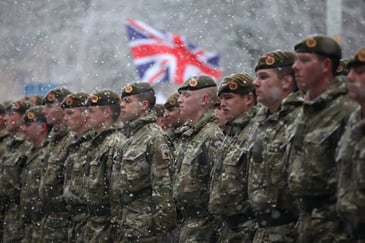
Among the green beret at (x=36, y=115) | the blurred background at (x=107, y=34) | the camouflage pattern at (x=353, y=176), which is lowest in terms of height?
the camouflage pattern at (x=353, y=176)

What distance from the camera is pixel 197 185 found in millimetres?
8039

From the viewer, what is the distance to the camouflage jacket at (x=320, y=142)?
574cm

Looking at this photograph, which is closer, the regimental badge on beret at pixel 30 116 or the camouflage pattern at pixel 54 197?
the camouflage pattern at pixel 54 197

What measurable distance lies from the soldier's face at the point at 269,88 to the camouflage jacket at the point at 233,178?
54cm

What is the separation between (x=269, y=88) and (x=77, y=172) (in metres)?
3.17

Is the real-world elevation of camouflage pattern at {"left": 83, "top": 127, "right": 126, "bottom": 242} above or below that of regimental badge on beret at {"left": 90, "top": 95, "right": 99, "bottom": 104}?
below

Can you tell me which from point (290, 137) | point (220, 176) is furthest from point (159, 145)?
point (290, 137)

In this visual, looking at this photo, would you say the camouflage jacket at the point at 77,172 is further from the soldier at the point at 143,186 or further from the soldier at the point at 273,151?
the soldier at the point at 273,151

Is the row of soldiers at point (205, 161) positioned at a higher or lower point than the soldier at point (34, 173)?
lower

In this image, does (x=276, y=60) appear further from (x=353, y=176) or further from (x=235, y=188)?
(x=353, y=176)

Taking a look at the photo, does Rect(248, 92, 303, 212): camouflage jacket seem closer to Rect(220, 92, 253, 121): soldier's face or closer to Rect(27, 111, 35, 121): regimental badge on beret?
Rect(220, 92, 253, 121): soldier's face

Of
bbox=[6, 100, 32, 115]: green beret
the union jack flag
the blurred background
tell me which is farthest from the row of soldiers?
the blurred background

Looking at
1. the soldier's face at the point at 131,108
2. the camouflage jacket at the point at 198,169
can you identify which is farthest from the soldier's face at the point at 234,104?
the soldier's face at the point at 131,108

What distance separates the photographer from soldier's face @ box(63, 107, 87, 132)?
978 centimetres
